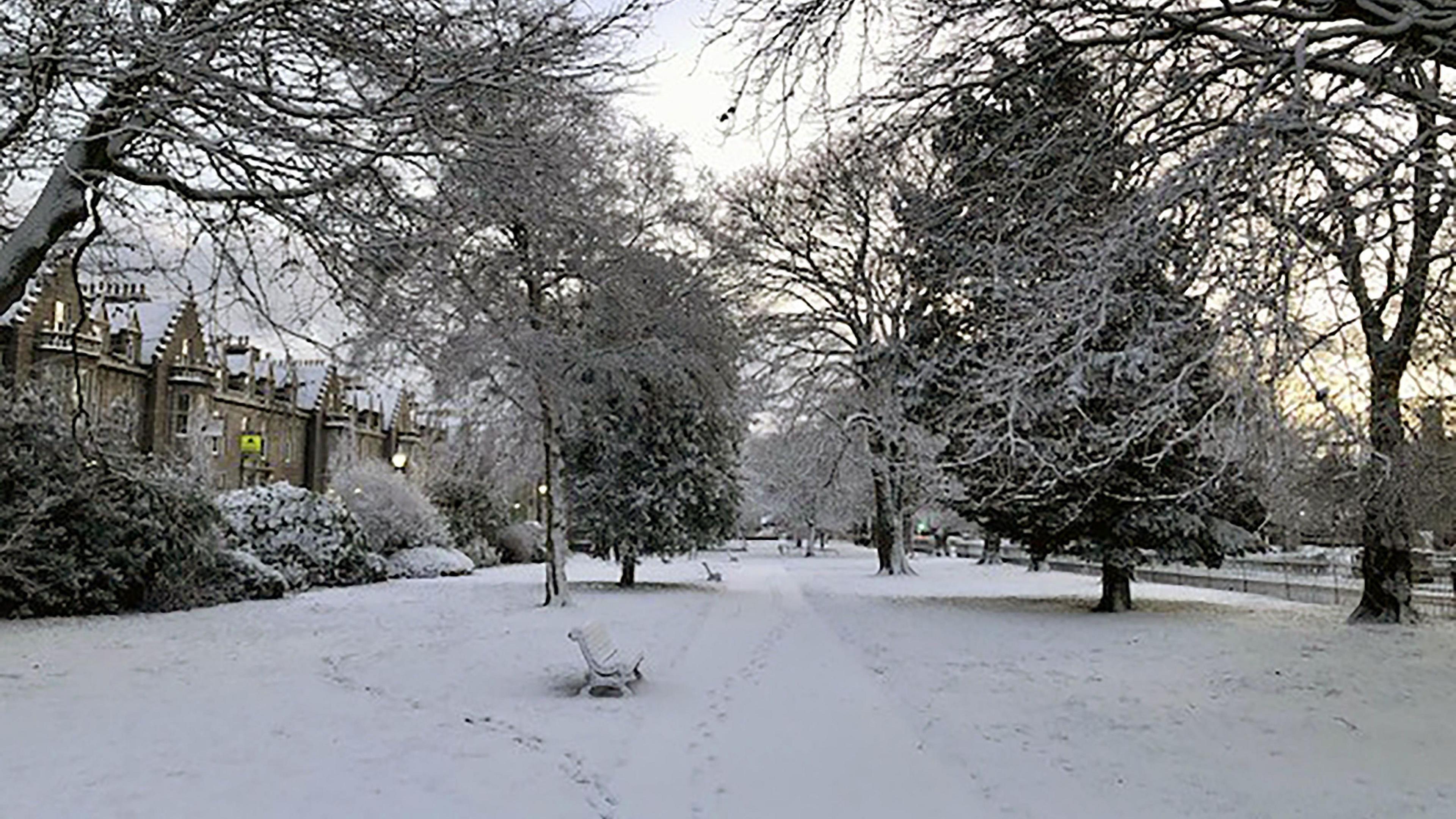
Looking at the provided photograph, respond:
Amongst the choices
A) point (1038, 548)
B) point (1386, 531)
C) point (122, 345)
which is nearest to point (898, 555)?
point (1038, 548)

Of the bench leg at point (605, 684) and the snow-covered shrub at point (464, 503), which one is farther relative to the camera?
the snow-covered shrub at point (464, 503)

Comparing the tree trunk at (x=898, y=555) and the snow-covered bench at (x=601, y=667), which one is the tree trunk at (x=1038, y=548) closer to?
the snow-covered bench at (x=601, y=667)

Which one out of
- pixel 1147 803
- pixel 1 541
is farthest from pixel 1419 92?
pixel 1 541

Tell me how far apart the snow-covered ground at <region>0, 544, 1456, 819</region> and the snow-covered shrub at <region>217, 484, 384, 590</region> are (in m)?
6.77

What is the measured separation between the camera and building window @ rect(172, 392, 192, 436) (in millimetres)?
48469

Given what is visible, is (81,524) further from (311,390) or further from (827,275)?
(311,390)

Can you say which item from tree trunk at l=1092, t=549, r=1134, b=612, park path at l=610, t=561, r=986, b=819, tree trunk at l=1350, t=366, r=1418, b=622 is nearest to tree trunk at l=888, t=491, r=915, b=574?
tree trunk at l=1092, t=549, r=1134, b=612

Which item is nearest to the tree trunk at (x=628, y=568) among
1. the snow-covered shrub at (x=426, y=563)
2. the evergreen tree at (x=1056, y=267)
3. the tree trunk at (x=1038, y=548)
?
the snow-covered shrub at (x=426, y=563)

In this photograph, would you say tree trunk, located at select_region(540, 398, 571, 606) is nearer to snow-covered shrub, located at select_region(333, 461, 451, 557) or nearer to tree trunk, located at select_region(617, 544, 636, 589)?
tree trunk, located at select_region(617, 544, 636, 589)

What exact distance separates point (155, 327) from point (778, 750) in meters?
47.3

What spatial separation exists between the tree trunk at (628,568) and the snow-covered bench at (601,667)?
1515cm

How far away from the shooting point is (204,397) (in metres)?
50.0

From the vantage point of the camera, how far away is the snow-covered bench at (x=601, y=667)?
1091 cm

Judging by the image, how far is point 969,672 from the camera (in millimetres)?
13266
